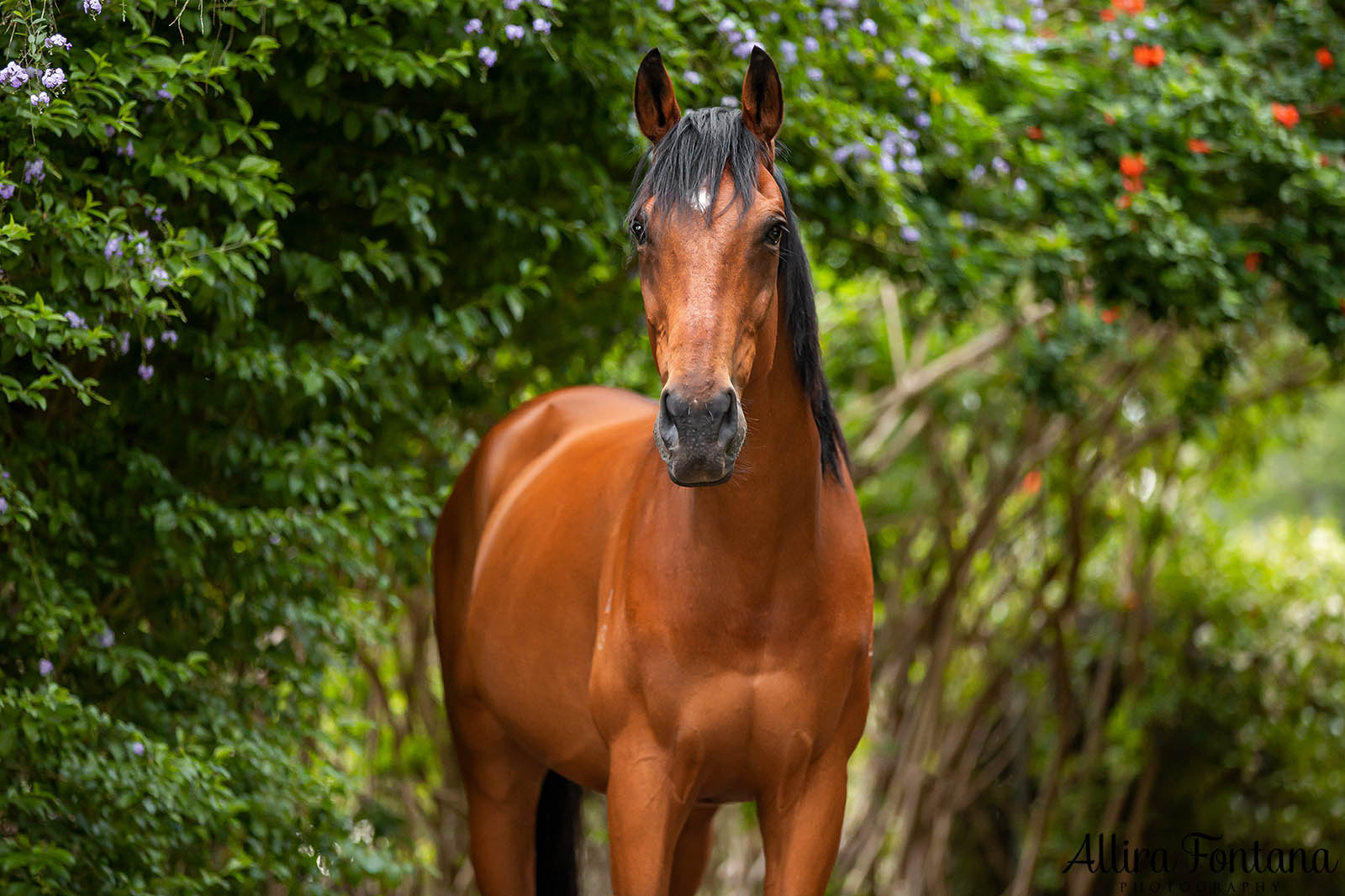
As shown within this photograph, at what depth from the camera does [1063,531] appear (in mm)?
Result: 7648

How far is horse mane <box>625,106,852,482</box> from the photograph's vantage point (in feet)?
7.88

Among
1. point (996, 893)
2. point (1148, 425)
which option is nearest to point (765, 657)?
point (1148, 425)

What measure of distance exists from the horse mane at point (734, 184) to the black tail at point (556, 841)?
1.69 metres

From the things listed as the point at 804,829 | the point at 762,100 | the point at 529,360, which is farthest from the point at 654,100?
the point at 529,360

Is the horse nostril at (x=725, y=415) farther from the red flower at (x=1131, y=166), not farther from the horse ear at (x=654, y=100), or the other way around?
the red flower at (x=1131, y=166)

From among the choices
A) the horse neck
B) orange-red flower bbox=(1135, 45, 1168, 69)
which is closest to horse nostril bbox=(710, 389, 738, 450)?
the horse neck

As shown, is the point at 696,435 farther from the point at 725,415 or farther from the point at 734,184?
the point at 734,184

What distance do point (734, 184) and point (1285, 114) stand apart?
3.10 meters

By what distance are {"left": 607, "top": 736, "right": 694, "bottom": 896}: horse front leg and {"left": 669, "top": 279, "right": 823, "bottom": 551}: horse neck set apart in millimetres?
455

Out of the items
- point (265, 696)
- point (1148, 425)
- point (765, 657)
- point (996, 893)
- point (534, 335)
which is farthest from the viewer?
point (996, 893)

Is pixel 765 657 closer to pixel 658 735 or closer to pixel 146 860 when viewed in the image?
pixel 658 735

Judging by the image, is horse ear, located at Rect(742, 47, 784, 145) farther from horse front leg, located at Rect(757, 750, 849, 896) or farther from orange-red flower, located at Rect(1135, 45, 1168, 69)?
orange-red flower, located at Rect(1135, 45, 1168, 69)

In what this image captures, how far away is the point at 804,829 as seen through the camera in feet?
8.74

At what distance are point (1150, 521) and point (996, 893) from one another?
2.41m
